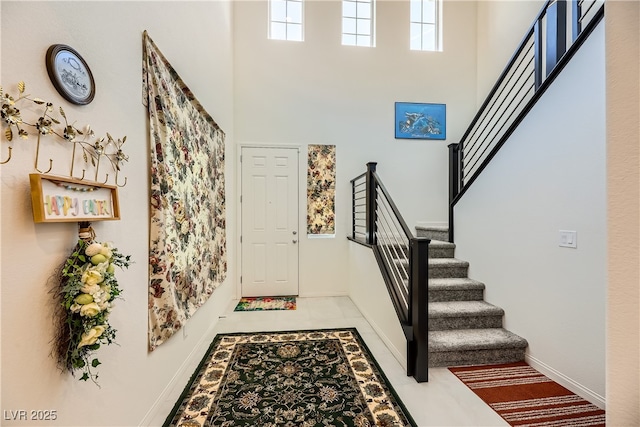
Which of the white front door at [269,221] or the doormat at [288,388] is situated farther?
the white front door at [269,221]

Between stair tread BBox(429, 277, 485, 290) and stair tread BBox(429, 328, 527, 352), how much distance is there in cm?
44

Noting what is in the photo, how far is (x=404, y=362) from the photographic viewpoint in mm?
2229

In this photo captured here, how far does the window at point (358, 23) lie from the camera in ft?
14.1

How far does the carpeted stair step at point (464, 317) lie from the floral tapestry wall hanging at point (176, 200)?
7.05 ft

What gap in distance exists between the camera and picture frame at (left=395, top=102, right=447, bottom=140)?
429 centimetres

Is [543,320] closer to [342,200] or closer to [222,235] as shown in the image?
[342,200]

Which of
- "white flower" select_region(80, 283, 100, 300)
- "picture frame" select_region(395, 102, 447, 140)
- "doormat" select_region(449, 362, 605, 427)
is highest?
"picture frame" select_region(395, 102, 447, 140)

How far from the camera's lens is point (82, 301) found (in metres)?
0.94

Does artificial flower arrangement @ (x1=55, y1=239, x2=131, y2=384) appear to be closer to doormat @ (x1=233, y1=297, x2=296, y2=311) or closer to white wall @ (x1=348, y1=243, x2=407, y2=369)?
Result: white wall @ (x1=348, y1=243, x2=407, y2=369)

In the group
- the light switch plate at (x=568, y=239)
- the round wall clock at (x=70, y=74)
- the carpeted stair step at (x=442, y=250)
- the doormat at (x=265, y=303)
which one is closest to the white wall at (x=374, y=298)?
the carpeted stair step at (x=442, y=250)

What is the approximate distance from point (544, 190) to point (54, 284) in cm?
308

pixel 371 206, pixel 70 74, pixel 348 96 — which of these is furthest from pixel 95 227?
pixel 348 96

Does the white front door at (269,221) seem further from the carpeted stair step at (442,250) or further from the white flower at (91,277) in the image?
the white flower at (91,277)

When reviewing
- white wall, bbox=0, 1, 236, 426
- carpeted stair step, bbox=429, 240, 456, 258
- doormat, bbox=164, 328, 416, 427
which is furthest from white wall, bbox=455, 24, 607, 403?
white wall, bbox=0, 1, 236, 426
